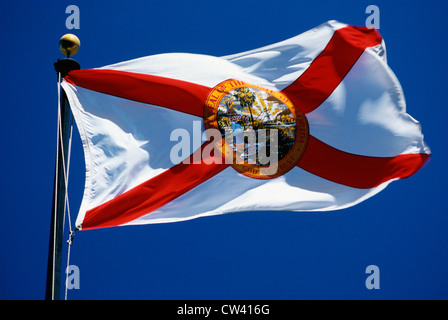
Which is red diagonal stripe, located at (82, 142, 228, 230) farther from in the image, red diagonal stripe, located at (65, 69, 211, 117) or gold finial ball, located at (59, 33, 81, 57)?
gold finial ball, located at (59, 33, 81, 57)

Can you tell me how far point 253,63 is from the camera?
8484mm

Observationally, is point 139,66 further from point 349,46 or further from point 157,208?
point 349,46

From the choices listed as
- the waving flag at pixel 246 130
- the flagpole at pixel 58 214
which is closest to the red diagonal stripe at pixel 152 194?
the waving flag at pixel 246 130

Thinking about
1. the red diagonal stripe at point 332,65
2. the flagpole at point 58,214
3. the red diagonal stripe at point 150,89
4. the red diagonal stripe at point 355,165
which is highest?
the red diagonal stripe at point 332,65

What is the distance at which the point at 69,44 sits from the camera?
6531 mm

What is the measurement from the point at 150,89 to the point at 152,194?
164cm

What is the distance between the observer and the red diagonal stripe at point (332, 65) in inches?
336

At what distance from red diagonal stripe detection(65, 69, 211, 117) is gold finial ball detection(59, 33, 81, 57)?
58 cm

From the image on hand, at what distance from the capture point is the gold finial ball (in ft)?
21.3

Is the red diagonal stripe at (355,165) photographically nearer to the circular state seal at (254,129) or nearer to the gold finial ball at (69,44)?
the circular state seal at (254,129)

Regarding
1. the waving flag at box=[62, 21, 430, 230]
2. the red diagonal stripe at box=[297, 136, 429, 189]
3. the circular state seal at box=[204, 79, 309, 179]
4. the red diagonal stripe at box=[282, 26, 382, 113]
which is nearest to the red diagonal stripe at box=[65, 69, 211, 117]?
the waving flag at box=[62, 21, 430, 230]

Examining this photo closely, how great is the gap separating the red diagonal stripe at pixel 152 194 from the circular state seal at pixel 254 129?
356mm

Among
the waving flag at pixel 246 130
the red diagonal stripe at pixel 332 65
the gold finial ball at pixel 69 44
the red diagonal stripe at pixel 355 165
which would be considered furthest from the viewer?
the red diagonal stripe at pixel 332 65

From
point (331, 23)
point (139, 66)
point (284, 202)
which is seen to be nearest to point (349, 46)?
point (331, 23)
